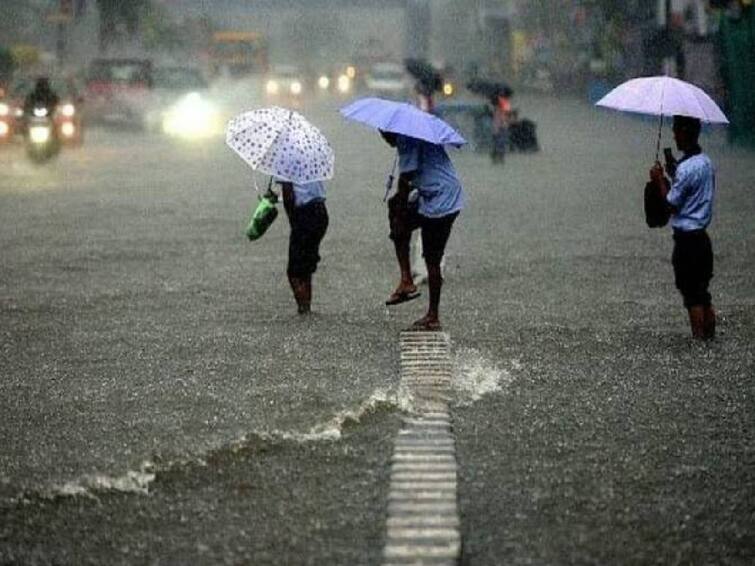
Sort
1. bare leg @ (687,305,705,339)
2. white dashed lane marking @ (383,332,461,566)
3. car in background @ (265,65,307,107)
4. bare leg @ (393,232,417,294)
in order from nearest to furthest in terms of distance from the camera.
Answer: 1. white dashed lane marking @ (383,332,461,566)
2. bare leg @ (687,305,705,339)
3. bare leg @ (393,232,417,294)
4. car in background @ (265,65,307,107)

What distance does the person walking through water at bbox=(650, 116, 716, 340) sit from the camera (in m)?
8.65

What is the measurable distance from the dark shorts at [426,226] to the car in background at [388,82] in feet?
167

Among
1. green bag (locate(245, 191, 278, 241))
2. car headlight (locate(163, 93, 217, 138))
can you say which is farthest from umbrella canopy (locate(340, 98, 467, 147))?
car headlight (locate(163, 93, 217, 138))

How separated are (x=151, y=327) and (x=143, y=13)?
192 feet

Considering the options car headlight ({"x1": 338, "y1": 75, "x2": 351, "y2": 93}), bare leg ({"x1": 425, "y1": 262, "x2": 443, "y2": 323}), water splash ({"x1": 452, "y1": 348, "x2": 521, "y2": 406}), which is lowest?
car headlight ({"x1": 338, "y1": 75, "x2": 351, "y2": 93})

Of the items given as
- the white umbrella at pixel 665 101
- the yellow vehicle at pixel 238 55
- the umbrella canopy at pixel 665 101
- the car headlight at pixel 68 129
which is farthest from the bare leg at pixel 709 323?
the yellow vehicle at pixel 238 55

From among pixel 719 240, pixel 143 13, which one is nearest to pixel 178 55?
pixel 143 13

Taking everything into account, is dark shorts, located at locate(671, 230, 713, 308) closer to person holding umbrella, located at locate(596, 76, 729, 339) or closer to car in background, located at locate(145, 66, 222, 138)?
person holding umbrella, located at locate(596, 76, 729, 339)

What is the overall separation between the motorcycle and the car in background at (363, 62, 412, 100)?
3633 centimetres

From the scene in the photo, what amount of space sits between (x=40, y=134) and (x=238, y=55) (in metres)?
53.2

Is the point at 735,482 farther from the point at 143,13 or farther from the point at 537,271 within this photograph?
the point at 143,13

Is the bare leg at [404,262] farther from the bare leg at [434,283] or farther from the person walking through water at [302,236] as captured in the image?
the person walking through water at [302,236]

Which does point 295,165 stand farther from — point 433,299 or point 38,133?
point 38,133

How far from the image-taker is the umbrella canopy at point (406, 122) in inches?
342
